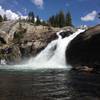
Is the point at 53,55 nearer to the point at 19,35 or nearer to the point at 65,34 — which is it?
the point at 65,34

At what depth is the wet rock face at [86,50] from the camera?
6381cm

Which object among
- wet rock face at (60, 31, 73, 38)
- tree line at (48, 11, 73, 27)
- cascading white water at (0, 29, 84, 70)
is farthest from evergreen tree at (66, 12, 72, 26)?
cascading white water at (0, 29, 84, 70)

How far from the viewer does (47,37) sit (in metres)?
94.5

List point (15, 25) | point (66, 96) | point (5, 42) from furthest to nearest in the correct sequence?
point (15, 25) < point (5, 42) < point (66, 96)

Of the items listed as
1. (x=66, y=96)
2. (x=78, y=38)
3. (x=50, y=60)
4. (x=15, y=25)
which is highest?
(x=15, y=25)

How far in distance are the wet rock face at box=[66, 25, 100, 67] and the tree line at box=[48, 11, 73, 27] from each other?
254 feet

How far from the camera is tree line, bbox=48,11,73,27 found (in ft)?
496

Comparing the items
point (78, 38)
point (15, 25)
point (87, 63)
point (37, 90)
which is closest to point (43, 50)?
point (78, 38)

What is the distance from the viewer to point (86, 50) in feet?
218

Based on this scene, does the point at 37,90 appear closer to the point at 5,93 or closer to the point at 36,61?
the point at 5,93

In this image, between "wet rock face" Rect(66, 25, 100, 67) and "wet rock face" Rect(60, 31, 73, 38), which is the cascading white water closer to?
"wet rock face" Rect(60, 31, 73, 38)

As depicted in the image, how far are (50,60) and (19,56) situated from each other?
1767 cm

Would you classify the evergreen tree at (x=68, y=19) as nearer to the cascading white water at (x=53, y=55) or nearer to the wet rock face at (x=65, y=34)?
the wet rock face at (x=65, y=34)

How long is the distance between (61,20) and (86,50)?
87110 millimetres
